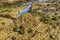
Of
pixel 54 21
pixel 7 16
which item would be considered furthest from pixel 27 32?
pixel 7 16

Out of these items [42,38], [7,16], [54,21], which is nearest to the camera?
[42,38]

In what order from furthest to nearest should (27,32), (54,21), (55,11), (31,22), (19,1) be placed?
(19,1) < (55,11) < (54,21) < (31,22) < (27,32)

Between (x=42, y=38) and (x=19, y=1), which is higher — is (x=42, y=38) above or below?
above

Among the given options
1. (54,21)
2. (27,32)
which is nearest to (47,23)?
(54,21)

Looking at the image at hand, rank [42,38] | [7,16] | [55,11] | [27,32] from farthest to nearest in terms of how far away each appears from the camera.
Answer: [55,11] < [7,16] < [27,32] < [42,38]

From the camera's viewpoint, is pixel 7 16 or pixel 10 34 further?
pixel 7 16

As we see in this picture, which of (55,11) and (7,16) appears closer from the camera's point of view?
(7,16)

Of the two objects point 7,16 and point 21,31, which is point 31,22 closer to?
point 21,31

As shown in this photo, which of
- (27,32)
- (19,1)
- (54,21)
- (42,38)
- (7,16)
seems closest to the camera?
(42,38)

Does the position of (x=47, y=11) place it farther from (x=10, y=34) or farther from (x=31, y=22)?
(x=10, y=34)
